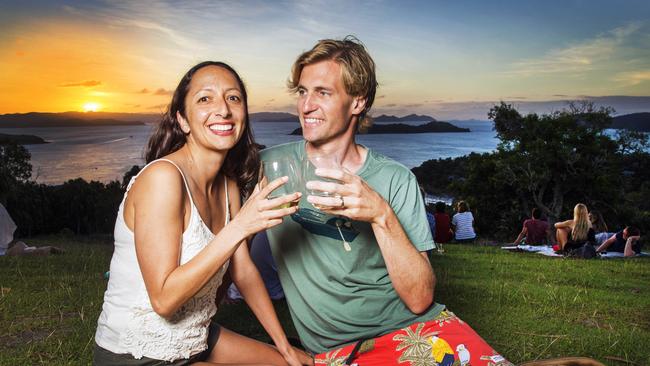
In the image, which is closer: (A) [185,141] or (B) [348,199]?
(B) [348,199]

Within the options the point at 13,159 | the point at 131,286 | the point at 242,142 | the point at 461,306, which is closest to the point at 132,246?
the point at 131,286

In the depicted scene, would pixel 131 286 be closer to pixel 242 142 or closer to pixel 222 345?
pixel 222 345

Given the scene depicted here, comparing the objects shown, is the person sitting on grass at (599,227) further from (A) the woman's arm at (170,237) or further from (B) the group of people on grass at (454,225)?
(A) the woman's arm at (170,237)

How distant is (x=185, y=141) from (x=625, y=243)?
14264mm

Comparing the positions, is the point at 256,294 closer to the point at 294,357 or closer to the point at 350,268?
the point at 294,357

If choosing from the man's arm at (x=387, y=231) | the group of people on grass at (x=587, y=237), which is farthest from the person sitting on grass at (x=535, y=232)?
the man's arm at (x=387, y=231)

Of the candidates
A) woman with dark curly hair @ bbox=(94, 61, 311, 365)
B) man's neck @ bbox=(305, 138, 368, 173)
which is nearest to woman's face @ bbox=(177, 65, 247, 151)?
woman with dark curly hair @ bbox=(94, 61, 311, 365)

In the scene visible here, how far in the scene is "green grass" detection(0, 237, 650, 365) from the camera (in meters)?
5.37

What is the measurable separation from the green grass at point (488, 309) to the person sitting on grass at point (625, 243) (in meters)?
4.23

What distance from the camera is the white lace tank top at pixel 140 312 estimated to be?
8.89 ft

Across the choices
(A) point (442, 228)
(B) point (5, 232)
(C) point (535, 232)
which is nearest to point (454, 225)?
(C) point (535, 232)

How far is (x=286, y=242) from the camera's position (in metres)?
3.33

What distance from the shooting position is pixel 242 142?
10.9 feet

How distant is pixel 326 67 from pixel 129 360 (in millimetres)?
1827
